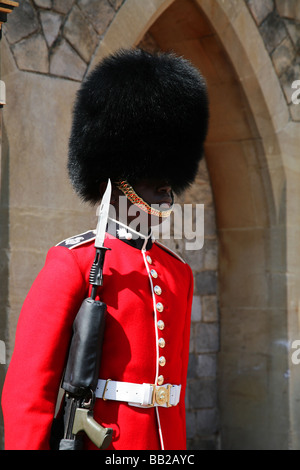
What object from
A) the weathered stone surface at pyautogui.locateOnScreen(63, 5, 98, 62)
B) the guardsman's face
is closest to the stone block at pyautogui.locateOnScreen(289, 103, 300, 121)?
the weathered stone surface at pyautogui.locateOnScreen(63, 5, 98, 62)

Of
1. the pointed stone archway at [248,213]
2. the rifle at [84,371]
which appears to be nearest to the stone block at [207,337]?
the pointed stone archway at [248,213]

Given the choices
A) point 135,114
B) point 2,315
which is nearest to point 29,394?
point 135,114

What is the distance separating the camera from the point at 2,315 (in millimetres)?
2865

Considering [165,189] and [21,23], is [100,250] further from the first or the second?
[21,23]

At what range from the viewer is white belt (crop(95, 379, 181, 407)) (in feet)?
6.22

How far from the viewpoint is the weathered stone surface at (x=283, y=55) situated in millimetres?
4113

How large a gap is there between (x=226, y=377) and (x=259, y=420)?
13.5 inches

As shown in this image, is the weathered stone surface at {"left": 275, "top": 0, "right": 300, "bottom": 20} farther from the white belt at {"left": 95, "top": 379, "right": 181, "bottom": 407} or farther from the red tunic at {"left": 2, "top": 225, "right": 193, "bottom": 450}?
the white belt at {"left": 95, "top": 379, "right": 181, "bottom": 407}

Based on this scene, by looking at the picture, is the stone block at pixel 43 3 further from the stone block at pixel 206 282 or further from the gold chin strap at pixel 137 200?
the stone block at pixel 206 282

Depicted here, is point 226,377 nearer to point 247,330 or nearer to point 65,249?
point 247,330

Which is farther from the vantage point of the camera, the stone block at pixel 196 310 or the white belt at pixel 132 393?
the stone block at pixel 196 310

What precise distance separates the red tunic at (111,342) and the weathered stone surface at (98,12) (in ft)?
5.04

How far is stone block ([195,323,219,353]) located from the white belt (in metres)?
2.36

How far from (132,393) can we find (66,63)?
1756 mm
